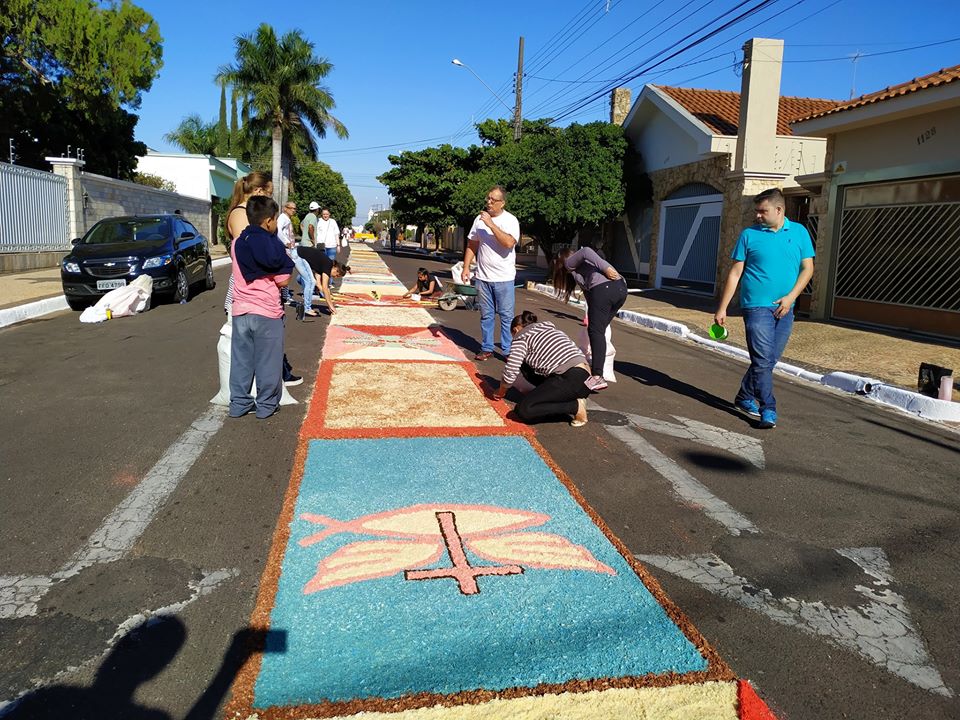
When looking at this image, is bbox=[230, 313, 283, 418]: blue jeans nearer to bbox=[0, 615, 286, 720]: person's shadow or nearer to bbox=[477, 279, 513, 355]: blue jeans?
bbox=[477, 279, 513, 355]: blue jeans

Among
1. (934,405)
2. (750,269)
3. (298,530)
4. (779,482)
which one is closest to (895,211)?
(934,405)

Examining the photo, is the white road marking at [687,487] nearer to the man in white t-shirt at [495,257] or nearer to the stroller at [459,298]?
the man in white t-shirt at [495,257]

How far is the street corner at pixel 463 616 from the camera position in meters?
2.46

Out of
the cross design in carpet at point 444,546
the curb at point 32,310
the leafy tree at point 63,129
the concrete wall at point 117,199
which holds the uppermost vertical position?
the leafy tree at point 63,129

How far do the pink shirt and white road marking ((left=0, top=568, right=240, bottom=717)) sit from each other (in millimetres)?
2818

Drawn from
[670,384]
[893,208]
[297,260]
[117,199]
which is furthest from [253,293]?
[117,199]

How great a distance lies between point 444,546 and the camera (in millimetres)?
3559

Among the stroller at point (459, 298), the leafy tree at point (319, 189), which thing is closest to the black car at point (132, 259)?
the stroller at point (459, 298)

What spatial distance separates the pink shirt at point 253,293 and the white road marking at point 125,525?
3.07 ft

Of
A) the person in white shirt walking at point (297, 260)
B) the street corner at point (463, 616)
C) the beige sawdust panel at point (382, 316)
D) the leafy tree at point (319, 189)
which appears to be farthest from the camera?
the leafy tree at point (319, 189)

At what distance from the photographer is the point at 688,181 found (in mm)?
21203

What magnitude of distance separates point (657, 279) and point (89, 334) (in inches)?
698

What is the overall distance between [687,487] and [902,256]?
1055cm

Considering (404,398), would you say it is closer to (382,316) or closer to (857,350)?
(382,316)
